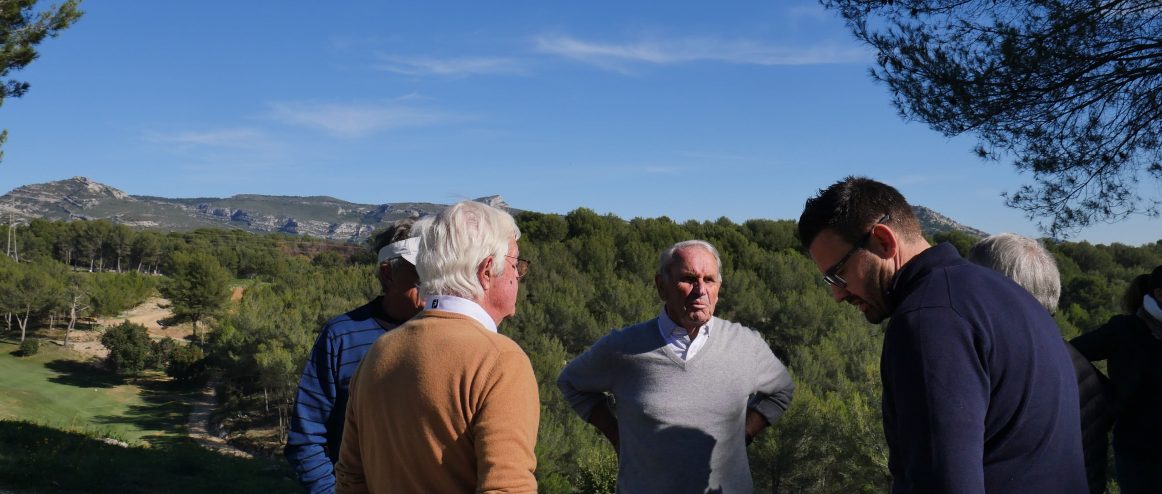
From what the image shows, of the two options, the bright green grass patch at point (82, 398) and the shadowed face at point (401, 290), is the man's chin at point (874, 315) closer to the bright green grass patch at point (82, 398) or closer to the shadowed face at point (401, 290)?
the shadowed face at point (401, 290)

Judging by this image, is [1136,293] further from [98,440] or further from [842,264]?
[98,440]

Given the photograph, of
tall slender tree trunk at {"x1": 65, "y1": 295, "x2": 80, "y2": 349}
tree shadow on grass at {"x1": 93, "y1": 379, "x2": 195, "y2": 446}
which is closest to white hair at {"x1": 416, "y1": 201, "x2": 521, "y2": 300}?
tree shadow on grass at {"x1": 93, "y1": 379, "x2": 195, "y2": 446}

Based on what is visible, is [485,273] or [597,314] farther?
[597,314]

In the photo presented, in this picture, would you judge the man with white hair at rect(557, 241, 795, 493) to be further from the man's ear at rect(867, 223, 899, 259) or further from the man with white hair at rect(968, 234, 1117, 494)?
the man's ear at rect(867, 223, 899, 259)

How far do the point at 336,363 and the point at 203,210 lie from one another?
20536 centimetres

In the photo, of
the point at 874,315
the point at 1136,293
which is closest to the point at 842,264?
the point at 874,315

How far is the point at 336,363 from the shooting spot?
243 centimetres

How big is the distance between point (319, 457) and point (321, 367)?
10.6 inches

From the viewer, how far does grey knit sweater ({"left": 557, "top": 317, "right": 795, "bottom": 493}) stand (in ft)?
8.48

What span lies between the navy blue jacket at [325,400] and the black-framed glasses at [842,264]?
4.72ft

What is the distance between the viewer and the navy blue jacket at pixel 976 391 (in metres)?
1.18

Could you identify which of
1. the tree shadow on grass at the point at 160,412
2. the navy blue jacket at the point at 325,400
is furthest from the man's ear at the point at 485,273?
the tree shadow on grass at the point at 160,412

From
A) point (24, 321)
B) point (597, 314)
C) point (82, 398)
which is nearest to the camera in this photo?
point (597, 314)

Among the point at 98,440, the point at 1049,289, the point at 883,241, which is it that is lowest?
the point at 98,440
